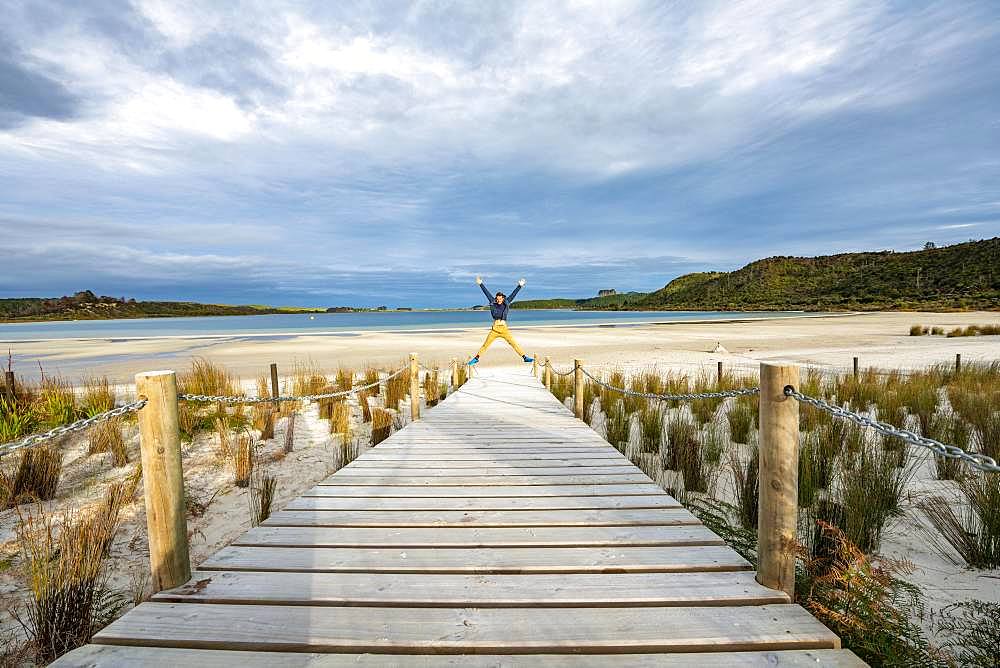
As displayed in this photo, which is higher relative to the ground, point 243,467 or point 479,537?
point 479,537

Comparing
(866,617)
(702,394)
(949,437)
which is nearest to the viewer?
(866,617)

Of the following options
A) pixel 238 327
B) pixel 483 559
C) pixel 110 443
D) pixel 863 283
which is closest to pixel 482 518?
pixel 483 559

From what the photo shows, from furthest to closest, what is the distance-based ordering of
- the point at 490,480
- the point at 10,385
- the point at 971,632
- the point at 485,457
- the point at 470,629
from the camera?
1. the point at 10,385
2. the point at 485,457
3. the point at 490,480
4. the point at 971,632
5. the point at 470,629

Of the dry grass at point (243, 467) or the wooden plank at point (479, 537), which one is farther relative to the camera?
the dry grass at point (243, 467)

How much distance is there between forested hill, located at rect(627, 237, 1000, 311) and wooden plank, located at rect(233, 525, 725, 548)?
59454 millimetres

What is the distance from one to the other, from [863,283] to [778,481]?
9287 cm

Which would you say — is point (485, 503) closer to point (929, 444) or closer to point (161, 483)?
point (161, 483)

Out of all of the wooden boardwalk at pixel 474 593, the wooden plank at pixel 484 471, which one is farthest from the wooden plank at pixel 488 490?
the wooden plank at pixel 484 471

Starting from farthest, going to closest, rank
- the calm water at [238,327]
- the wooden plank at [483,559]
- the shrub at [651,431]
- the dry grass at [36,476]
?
the calm water at [238,327], the shrub at [651,431], the dry grass at [36,476], the wooden plank at [483,559]

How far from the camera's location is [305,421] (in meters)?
7.92

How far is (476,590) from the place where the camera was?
2.19m

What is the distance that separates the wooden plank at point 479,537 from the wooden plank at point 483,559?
0.05 meters

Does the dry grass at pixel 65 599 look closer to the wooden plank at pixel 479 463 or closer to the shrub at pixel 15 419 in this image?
the wooden plank at pixel 479 463

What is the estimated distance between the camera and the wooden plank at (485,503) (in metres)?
3.24
